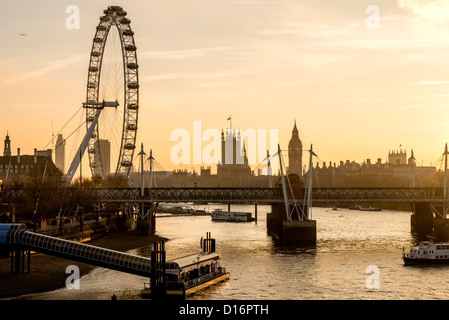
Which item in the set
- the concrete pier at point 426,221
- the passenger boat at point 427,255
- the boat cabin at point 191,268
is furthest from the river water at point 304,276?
the concrete pier at point 426,221

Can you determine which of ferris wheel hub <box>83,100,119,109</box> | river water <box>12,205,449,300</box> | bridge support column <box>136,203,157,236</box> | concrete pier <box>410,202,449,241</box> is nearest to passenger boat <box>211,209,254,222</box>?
bridge support column <box>136,203,157,236</box>

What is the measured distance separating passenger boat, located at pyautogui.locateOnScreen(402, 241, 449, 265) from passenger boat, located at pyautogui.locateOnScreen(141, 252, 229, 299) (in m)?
19.0

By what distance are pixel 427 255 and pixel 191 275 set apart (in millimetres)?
26482

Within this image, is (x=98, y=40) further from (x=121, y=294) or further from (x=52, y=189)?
(x=121, y=294)

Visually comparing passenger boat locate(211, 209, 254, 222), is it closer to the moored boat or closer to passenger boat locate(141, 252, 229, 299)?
the moored boat

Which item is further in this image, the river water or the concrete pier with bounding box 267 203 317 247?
the concrete pier with bounding box 267 203 317 247

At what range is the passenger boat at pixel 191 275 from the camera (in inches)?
1786

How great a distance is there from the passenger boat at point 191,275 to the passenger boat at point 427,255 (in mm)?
18956

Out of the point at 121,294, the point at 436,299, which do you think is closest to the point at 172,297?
the point at 121,294

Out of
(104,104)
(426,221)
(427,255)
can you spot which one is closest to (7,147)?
(104,104)

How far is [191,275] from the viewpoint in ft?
159

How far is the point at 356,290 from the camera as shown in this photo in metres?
49.4

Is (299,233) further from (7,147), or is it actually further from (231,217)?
(7,147)

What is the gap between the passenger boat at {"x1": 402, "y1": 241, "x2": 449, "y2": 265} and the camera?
2498 inches
